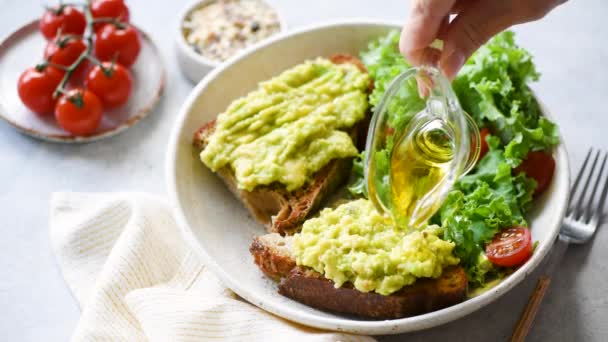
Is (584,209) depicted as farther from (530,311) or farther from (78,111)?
(78,111)

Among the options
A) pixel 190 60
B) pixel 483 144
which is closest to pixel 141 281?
pixel 190 60

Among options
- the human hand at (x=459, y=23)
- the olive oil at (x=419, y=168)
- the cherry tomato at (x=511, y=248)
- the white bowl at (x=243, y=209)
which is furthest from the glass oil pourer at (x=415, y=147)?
the white bowl at (x=243, y=209)

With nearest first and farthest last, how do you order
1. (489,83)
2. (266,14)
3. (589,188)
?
(489,83) < (589,188) < (266,14)

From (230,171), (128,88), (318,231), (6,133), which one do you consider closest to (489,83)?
(318,231)

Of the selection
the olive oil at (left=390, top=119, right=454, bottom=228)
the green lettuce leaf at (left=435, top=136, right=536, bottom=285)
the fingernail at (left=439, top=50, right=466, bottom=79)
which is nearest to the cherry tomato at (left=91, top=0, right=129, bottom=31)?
the olive oil at (left=390, top=119, right=454, bottom=228)

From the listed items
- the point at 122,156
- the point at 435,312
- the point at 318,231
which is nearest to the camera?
the point at 435,312

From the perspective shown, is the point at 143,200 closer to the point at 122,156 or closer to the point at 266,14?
the point at 122,156
